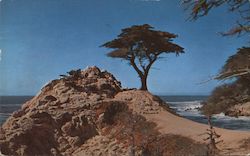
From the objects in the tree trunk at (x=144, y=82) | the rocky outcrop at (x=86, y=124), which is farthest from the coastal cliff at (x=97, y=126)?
the tree trunk at (x=144, y=82)

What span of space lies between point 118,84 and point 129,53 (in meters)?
1.17

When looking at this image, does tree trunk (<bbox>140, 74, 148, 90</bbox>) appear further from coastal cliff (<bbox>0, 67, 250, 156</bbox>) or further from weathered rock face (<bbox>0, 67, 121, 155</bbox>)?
weathered rock face (<bbox>0, 67, 121, 155</bbox>)

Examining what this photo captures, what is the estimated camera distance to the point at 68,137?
34.6ft

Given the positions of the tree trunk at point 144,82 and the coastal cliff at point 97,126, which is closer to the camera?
the coastal cliff at point 97,126

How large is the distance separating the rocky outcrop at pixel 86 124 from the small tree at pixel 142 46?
3.97 feet

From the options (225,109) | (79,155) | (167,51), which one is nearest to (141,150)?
(79,155)

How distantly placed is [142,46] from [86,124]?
3844 mm

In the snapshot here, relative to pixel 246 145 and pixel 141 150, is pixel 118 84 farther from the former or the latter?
pixel 246 145

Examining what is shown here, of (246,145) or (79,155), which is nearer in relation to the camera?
(246,145)

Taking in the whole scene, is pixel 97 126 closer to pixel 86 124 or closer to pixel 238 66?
pixel 86 124

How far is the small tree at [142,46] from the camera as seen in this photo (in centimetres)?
1249

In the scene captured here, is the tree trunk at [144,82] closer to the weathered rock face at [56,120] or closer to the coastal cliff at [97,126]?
the coastal cliff at [97,126]

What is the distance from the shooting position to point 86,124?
35.6ft

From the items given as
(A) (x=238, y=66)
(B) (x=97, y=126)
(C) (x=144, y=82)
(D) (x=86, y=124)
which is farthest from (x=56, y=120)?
(A) (x=238, y=66)
